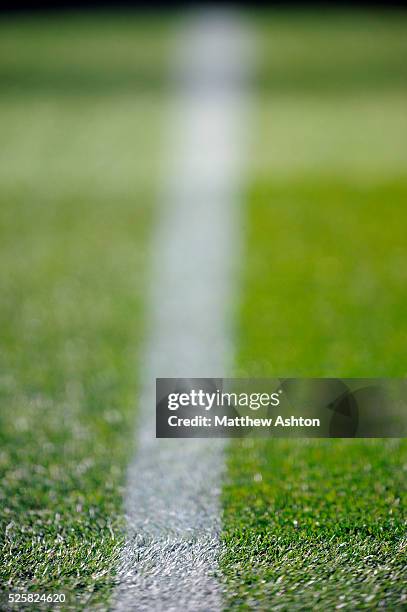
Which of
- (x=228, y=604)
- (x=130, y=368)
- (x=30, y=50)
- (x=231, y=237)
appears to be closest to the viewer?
(x=228, y=604)

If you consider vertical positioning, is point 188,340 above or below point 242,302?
below

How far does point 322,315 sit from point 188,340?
682 mm

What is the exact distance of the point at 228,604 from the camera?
1.86m

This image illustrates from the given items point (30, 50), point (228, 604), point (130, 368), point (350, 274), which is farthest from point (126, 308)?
point (30, 50)

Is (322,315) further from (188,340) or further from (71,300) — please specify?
(71,300)

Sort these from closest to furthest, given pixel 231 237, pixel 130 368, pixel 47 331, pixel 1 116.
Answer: pixel 130 368
pixel 47 331
pixel 231 237
pixel 1 116

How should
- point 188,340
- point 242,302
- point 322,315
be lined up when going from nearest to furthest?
point 188,340, point 322,315, point 242,302

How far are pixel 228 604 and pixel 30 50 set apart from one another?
10067 millimetres

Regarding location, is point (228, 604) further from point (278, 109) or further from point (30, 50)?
point (30, 50)

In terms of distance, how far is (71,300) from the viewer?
169 inches

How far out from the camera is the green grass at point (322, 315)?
202cm

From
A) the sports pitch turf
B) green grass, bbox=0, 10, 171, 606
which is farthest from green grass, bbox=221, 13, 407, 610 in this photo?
green grass, bbox=0, 10, 171, 606

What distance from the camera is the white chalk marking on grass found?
203 centimetres

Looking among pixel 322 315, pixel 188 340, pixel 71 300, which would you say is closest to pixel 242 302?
pixel 322 315
